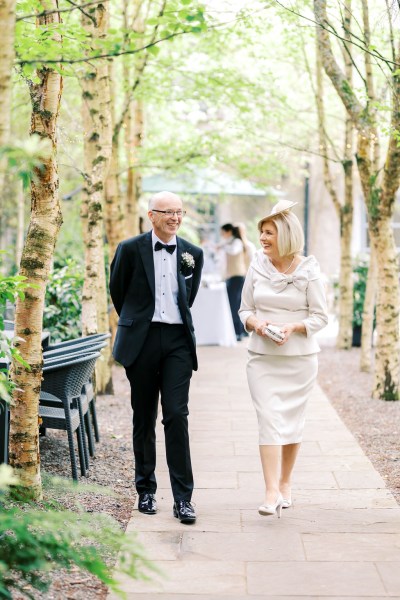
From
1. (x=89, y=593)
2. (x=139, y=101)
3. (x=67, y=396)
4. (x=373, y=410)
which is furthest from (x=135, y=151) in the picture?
(x=89, y=593)

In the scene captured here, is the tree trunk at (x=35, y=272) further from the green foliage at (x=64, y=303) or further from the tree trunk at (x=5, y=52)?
the green foliage at (x=64, y=303)

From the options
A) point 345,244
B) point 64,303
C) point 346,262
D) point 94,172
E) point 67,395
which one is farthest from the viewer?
point 346,262

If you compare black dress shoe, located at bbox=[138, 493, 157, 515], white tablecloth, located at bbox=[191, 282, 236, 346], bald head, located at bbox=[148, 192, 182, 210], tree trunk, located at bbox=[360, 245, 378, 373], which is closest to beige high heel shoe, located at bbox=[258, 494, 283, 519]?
black dress shoe, located at bbox=[138, 493, 157, 515]

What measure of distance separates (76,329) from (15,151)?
784 cm

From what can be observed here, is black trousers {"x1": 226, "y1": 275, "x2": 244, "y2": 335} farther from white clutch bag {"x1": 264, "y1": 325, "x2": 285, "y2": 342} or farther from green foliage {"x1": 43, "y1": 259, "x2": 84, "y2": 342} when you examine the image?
white clutch bag {"x1": 264, "y1": 325, "x2": 285, "y2": 342}

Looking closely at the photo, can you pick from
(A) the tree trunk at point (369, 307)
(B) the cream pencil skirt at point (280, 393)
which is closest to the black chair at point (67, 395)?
(B) the cream pencil skirt at point (280, 393)

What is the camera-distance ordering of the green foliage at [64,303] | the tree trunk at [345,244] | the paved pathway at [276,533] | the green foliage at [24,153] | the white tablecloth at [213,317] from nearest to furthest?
1. the green foliage at [24,153]
2. the paved pathway at [276,533]
3. the green foliage at [64,303]
4. the tree trunk at [345,244]
5. the white tablecloth at [213,317]

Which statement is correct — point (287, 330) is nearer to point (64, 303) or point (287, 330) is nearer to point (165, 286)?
point (165, 286)

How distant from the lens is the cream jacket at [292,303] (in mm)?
5570

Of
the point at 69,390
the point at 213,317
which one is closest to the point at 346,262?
the point at 213,317

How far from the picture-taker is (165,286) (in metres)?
5.65

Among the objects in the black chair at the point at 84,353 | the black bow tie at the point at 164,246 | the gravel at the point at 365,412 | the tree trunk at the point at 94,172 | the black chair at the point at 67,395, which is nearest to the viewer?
the black bow tie at the point at 164,246

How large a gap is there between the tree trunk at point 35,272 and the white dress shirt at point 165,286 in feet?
2.12

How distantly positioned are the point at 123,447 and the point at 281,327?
9.54 feet
